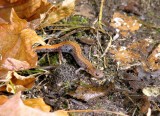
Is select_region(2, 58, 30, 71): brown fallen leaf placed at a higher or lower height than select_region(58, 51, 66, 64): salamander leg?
higher

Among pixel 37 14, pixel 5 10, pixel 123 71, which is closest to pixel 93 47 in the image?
pixel 123 71

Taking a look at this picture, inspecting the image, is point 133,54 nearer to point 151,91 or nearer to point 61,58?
point 151,91

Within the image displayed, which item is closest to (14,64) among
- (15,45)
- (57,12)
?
(15,45)

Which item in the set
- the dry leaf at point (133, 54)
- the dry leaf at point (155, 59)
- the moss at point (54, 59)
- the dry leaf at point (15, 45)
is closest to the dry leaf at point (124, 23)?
the dry leaf at point (133, 54)

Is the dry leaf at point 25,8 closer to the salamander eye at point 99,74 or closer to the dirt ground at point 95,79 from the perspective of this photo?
the dirt ground at point 95,79

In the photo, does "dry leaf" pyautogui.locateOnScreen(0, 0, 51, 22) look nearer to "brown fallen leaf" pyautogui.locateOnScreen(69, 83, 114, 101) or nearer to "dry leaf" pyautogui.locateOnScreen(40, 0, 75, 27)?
"dry leaf" pyautogui.locateOnScreen(40, 0, 75, 27)

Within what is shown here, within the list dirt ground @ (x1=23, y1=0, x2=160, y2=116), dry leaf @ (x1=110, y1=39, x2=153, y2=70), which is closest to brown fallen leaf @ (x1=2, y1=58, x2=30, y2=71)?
dirt ground @ (x1=23, y1=0, x2=160, y2=116)

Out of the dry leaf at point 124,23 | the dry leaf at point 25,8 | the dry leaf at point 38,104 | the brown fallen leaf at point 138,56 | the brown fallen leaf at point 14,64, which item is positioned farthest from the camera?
the dry leaf at point 124,23
